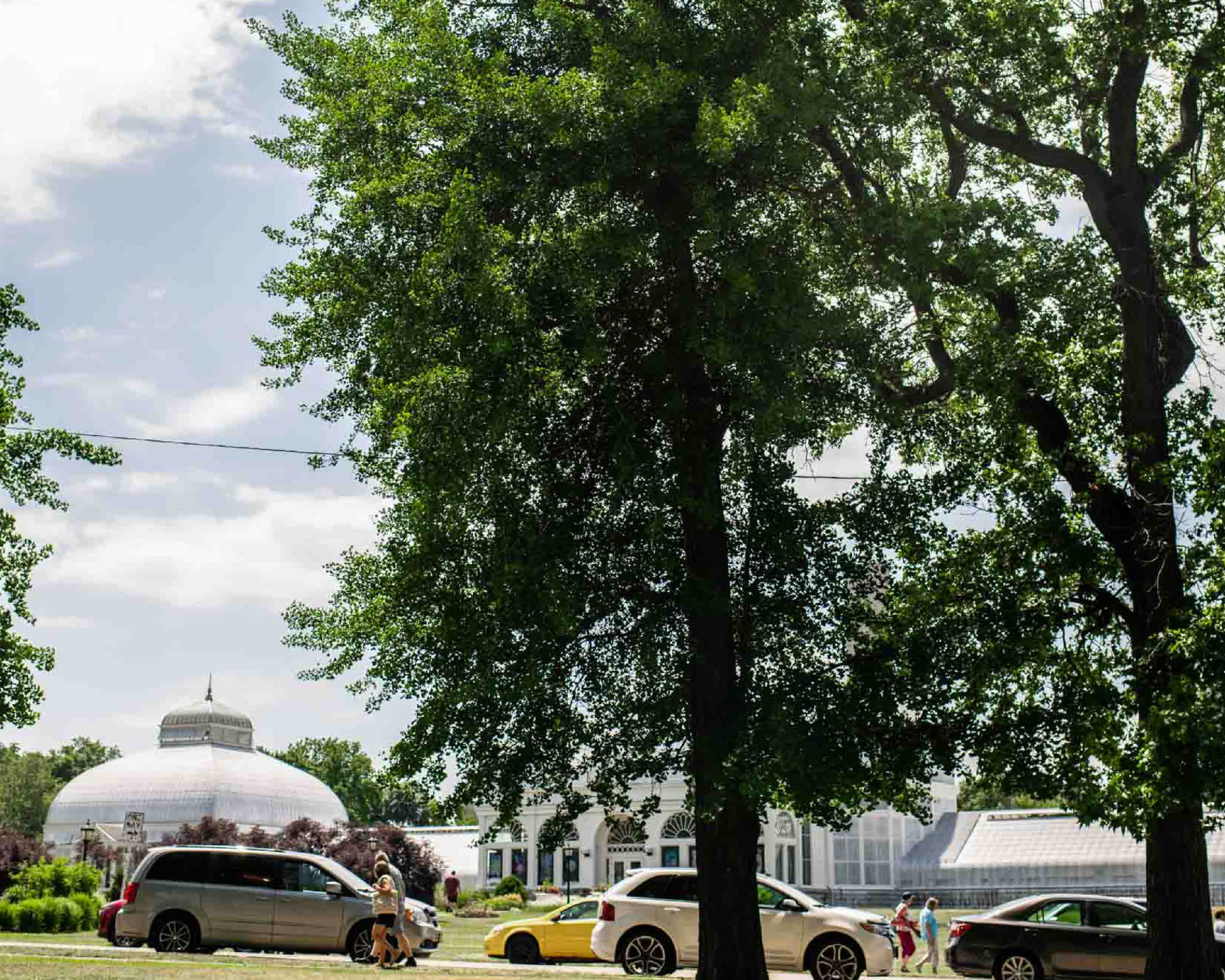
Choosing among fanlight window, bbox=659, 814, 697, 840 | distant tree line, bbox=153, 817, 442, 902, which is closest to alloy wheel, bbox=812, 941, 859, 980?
distant tree line, bbox=153, 817, 442, 902

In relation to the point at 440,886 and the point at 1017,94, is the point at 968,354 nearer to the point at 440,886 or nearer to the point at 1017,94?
the point at 1017,94

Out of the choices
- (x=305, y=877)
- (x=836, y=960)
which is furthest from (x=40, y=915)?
(x=836, y=960)

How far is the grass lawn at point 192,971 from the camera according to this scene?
15375 mm

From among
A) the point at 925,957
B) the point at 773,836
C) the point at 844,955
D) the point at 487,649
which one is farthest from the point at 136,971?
the point at 773,836

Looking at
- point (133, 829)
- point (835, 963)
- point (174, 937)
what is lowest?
point (835, 963)

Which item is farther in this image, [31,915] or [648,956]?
[31,915]

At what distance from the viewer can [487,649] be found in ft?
48.6

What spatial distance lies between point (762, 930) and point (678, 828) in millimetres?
40633

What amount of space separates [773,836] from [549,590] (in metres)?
44.7

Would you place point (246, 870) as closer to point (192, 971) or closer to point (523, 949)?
point (192, 971)

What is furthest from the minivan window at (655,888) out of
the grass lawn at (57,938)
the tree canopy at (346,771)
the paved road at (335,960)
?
the tree canopy at (346,771)

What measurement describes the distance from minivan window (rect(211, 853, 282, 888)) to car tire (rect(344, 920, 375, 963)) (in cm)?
140

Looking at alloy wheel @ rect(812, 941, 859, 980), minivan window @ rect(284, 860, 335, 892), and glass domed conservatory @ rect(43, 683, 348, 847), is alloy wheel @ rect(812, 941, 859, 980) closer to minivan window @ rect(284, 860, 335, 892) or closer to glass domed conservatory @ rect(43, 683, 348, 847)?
minivan window @ rect(284, 860, 335, 892)

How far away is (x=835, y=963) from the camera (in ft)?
64.8
